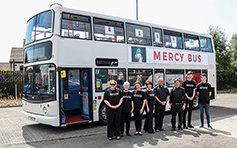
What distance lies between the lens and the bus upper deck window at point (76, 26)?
7.55 meters

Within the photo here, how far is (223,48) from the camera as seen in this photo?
2636 cm

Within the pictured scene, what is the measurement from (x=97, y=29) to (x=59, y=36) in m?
1.64

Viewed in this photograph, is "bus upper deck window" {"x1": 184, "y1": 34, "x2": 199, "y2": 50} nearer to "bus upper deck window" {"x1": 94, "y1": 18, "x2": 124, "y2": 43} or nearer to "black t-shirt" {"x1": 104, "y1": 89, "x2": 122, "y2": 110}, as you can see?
"bus upper deck window" {"x1": 94, "y1": 18, "x2": 124, "y2": 43}

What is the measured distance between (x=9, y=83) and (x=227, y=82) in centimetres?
2406

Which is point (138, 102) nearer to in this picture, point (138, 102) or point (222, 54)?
point (138, 102)

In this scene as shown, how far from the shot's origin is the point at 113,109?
6.44 metres

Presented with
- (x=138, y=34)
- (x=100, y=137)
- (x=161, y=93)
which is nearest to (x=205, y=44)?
(x=138, y=34)

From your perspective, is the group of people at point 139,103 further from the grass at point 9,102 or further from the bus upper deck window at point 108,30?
the grass at point 9,102

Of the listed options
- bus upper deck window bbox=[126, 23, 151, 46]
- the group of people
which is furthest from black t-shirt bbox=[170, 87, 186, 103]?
bus upper deck window bbox=[126, 23, 151, 46]

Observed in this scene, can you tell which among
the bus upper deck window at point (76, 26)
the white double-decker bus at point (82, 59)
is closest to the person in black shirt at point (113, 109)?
the white double-decker bus at point (82, 59)

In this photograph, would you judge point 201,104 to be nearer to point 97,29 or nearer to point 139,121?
point 139,121

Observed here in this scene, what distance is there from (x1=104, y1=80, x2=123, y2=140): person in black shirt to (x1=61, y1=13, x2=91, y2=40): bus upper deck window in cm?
250

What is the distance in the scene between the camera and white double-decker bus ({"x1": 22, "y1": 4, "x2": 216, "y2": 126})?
7.26 meters

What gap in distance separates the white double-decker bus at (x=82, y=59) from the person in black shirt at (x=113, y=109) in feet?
5.63
